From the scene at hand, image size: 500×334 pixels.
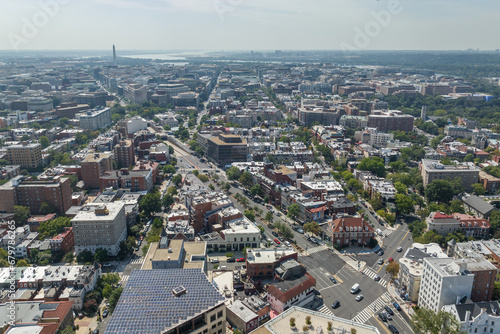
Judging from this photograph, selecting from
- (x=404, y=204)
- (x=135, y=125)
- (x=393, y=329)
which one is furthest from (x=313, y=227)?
(x=135, y=125)

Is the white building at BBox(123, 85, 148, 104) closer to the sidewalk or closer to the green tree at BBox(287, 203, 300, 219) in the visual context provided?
the green tree at BBox(287, 203, 300, 219)

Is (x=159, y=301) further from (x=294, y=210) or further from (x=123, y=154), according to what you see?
(x=123, y=154)

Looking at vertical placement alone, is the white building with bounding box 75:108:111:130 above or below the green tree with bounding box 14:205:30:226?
above

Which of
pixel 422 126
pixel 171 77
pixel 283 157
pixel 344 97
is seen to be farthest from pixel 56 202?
pixel 171 77

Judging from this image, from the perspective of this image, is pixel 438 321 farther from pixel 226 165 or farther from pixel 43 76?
pixel 43 76

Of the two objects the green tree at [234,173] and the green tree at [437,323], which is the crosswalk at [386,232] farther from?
the green tree at [234,173]

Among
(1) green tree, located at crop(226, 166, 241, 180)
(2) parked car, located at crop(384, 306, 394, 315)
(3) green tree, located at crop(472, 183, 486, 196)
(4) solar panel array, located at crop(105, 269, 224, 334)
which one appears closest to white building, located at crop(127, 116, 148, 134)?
(1) green tree, located at crop(226, 166, 241, 180)
